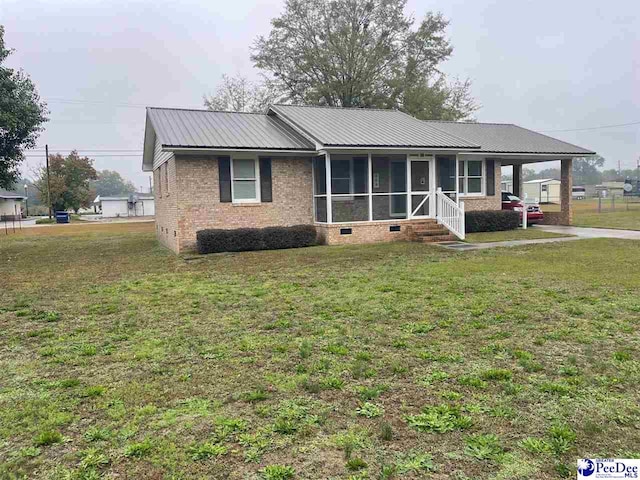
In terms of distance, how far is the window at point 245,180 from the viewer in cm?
1487

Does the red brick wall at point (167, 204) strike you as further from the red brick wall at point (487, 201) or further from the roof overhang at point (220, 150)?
the red brick wall at point (487, 201)

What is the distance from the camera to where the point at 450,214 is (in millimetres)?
15852

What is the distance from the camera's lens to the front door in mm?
16156

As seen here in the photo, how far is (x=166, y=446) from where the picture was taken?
3.03 metres

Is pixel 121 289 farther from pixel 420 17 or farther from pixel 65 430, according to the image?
pixel 420 17

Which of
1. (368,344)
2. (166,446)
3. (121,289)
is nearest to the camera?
(166,446)

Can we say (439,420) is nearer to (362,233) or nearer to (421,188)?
(362,233)

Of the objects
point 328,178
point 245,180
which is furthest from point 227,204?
point 328,178

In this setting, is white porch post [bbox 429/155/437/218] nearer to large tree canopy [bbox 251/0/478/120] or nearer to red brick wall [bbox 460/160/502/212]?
red brick wall [bbox 460/160/502/212]

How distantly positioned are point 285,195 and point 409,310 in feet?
31.9

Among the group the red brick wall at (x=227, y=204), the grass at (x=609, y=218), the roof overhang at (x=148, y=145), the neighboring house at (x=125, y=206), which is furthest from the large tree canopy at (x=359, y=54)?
the neighboring house at (x=125, y=206)

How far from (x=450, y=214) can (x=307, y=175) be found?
4947 mm

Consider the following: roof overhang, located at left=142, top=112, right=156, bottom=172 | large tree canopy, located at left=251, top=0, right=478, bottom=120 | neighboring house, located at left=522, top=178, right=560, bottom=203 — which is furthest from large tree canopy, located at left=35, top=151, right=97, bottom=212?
neighboring house, located at left=522, top=178, right=560, bottom=203

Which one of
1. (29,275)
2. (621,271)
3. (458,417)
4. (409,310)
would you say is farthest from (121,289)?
(621,271)
